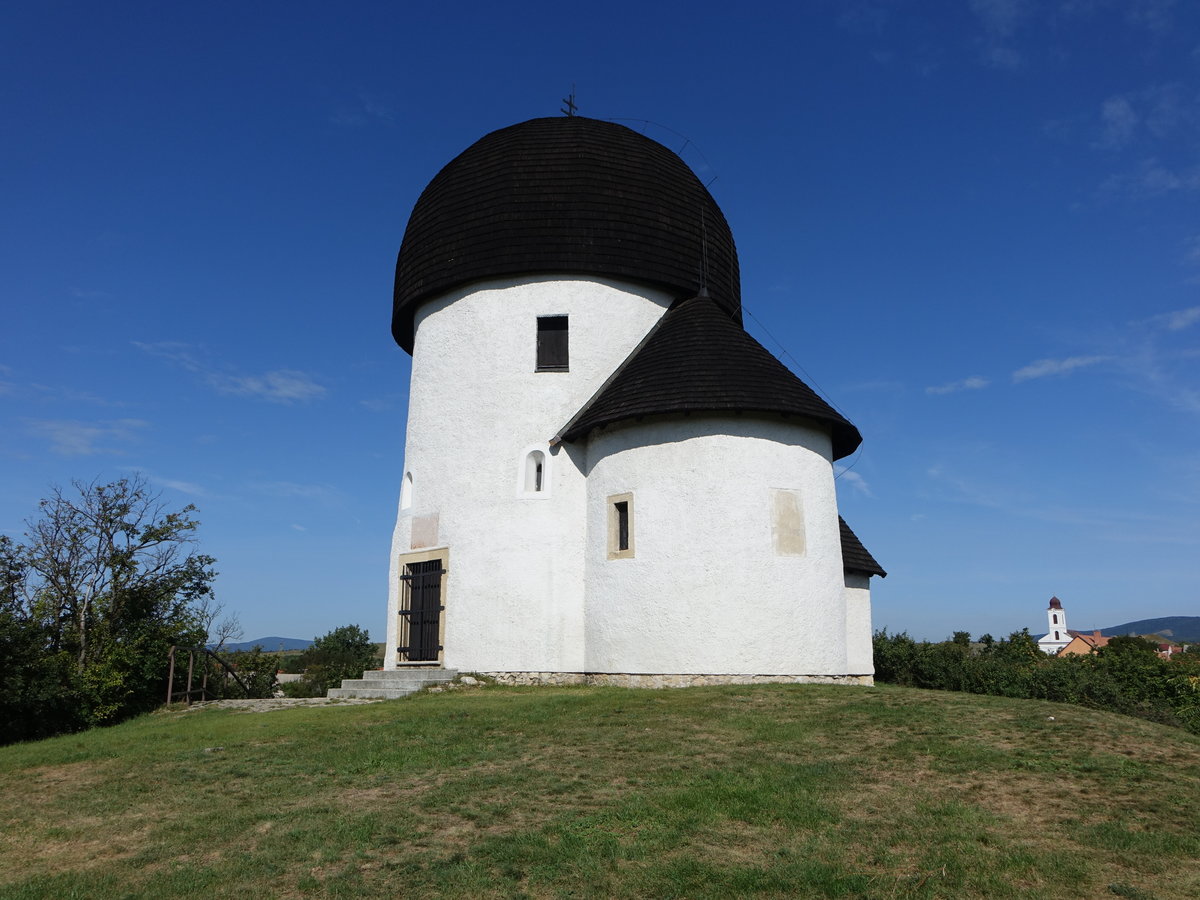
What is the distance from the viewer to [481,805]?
7480 mm

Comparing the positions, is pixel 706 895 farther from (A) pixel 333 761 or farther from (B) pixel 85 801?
(B) pixel 85 801

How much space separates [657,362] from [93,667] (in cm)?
1115

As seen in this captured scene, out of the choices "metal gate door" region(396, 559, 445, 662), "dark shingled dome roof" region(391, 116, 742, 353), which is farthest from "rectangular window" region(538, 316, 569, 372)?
"metal gate door" region(396, 559, 445, 662)

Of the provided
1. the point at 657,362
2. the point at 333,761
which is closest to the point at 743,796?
the point at 333,761

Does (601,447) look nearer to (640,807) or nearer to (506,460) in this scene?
(506,460)

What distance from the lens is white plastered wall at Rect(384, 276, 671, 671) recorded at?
15.8 metres

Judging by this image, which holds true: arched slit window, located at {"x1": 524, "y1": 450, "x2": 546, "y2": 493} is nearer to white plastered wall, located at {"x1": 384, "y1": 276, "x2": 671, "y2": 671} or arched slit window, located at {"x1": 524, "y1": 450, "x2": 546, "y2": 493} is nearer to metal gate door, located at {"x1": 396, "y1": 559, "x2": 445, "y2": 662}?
white plastered wall, located at {"x1": 384, "y1": 276, "x2": 671, "y2": 671}

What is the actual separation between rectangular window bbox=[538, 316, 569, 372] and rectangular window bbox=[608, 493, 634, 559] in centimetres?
335

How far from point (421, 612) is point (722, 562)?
6.35m

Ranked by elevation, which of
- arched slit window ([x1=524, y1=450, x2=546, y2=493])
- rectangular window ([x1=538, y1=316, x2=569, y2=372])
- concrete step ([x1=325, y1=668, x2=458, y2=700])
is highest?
rectangular window ([x1=538, y1=316, x2=569, y2=372])

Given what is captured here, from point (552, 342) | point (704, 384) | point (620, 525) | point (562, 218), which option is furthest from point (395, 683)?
point (562, 218)

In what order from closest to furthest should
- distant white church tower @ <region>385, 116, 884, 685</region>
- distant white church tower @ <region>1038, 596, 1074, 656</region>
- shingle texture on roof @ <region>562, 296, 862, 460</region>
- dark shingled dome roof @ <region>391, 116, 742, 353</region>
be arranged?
distant white church tower @ <region>385, 116, 884, 685</region>
shingle texture on roof @ <region>562, 296, 862, 460</region>
dark shingled dome roof @ <region>391, 116, 742, 353</region>
distant white church tower @ <region>1038, 596, 1074, 656</region>

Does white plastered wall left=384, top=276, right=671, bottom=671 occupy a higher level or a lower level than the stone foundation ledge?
higher

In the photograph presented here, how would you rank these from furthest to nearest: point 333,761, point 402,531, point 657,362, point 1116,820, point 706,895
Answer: point 402,531
point 657,362
point 333,761
point 1116,820
point 706,895
